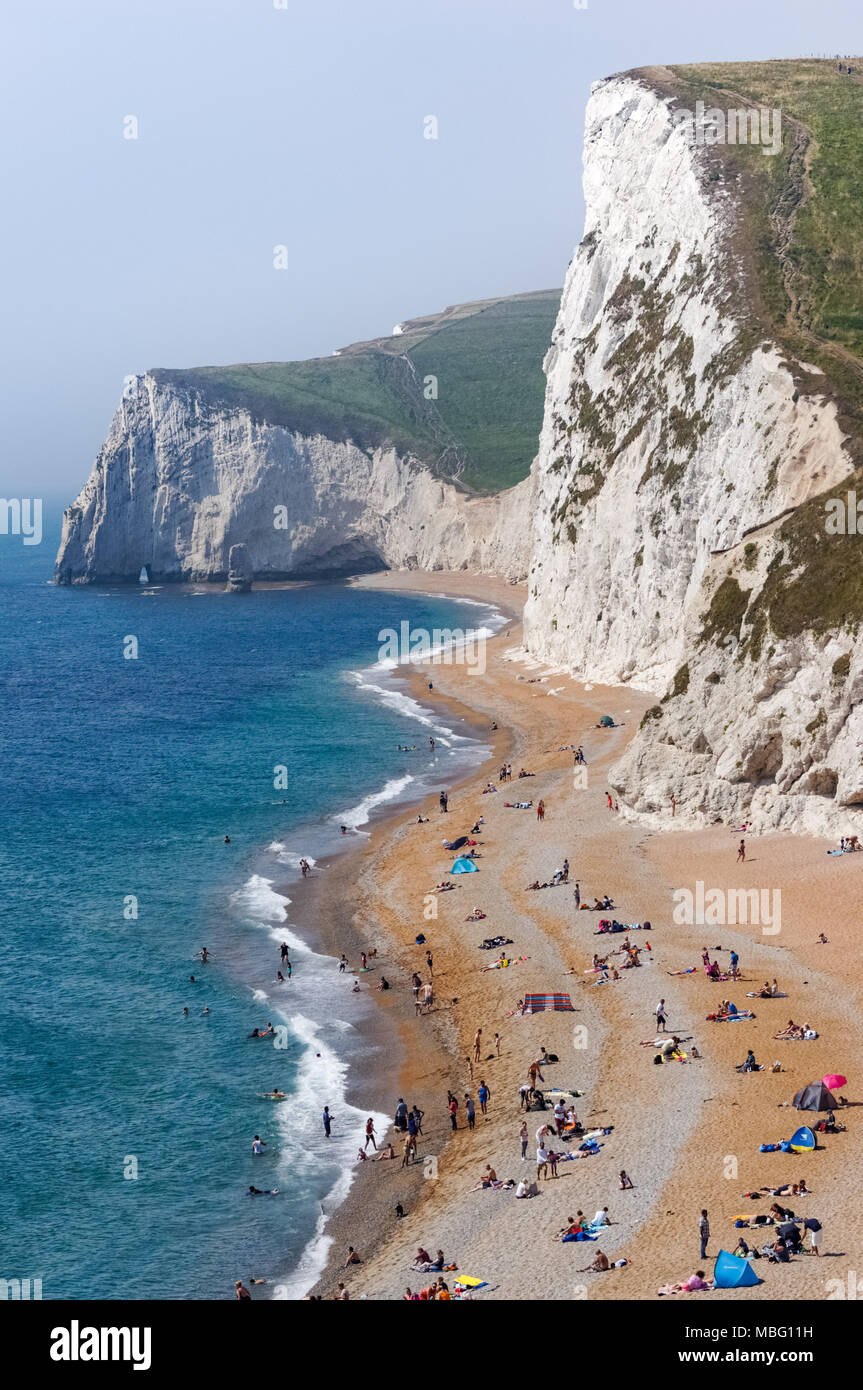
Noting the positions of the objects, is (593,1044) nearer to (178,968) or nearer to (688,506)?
(178,968)

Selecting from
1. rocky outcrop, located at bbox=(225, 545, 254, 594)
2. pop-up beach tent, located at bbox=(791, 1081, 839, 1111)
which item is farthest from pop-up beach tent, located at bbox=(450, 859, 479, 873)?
rocky outcrop, located at bbox=(225, 545, 254, 594)

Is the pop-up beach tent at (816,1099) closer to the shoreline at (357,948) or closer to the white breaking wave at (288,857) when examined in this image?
the shoreline at (357,948)

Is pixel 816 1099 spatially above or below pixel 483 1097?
above

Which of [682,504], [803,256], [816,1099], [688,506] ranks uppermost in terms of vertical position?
[803,256]

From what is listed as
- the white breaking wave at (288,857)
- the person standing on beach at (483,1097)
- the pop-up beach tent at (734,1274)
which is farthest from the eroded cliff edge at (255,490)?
the pop-up beach tent at (734,1274)

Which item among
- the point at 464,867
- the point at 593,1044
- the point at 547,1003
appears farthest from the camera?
the point at 464,867

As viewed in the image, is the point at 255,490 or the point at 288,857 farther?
the point at 255,490

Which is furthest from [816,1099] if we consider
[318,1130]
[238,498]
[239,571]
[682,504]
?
[238,498]

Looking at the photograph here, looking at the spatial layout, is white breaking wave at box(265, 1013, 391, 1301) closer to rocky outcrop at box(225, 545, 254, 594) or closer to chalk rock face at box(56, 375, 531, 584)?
rocky outcrop at box(225, 545, 254, 594)
